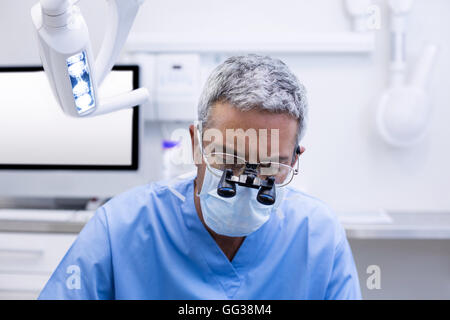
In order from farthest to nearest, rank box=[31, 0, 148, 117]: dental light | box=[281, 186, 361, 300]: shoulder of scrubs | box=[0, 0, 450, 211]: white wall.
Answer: box=[0, 0, 450, 211]: white wall, box=[281, 186, 361, 300]: shoulder of scrubs, box=[31, 0, 148, 117]: dental light

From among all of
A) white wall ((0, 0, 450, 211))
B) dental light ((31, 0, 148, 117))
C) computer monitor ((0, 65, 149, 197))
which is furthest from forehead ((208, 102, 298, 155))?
white wall ((0, 0, 450, 211))

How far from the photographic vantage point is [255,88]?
66 cm

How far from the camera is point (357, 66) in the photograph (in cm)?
162

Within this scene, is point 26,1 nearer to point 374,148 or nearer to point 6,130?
point 6,130

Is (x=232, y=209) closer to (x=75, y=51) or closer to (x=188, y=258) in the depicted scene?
(x=188, y=258)

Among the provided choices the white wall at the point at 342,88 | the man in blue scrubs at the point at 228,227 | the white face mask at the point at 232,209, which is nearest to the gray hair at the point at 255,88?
the man in blue scrubs at the point at 228,227

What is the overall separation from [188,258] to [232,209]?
0.15m

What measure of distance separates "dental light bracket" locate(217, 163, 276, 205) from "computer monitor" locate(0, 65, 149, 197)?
2.86 ft

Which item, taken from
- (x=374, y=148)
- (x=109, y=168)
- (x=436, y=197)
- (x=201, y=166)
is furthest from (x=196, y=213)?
(x=436, y=197)

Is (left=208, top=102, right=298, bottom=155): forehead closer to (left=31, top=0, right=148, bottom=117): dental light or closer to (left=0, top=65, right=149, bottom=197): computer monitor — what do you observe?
(left=31, top=0, right=148, bottom=117): dental light

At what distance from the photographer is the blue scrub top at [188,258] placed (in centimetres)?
73

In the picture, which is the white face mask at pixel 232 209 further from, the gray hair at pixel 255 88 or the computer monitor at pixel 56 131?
the computer monitor at pixel 56 131

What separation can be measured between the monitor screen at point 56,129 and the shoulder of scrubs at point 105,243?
0.66 meters

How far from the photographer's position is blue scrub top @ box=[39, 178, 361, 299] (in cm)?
73
